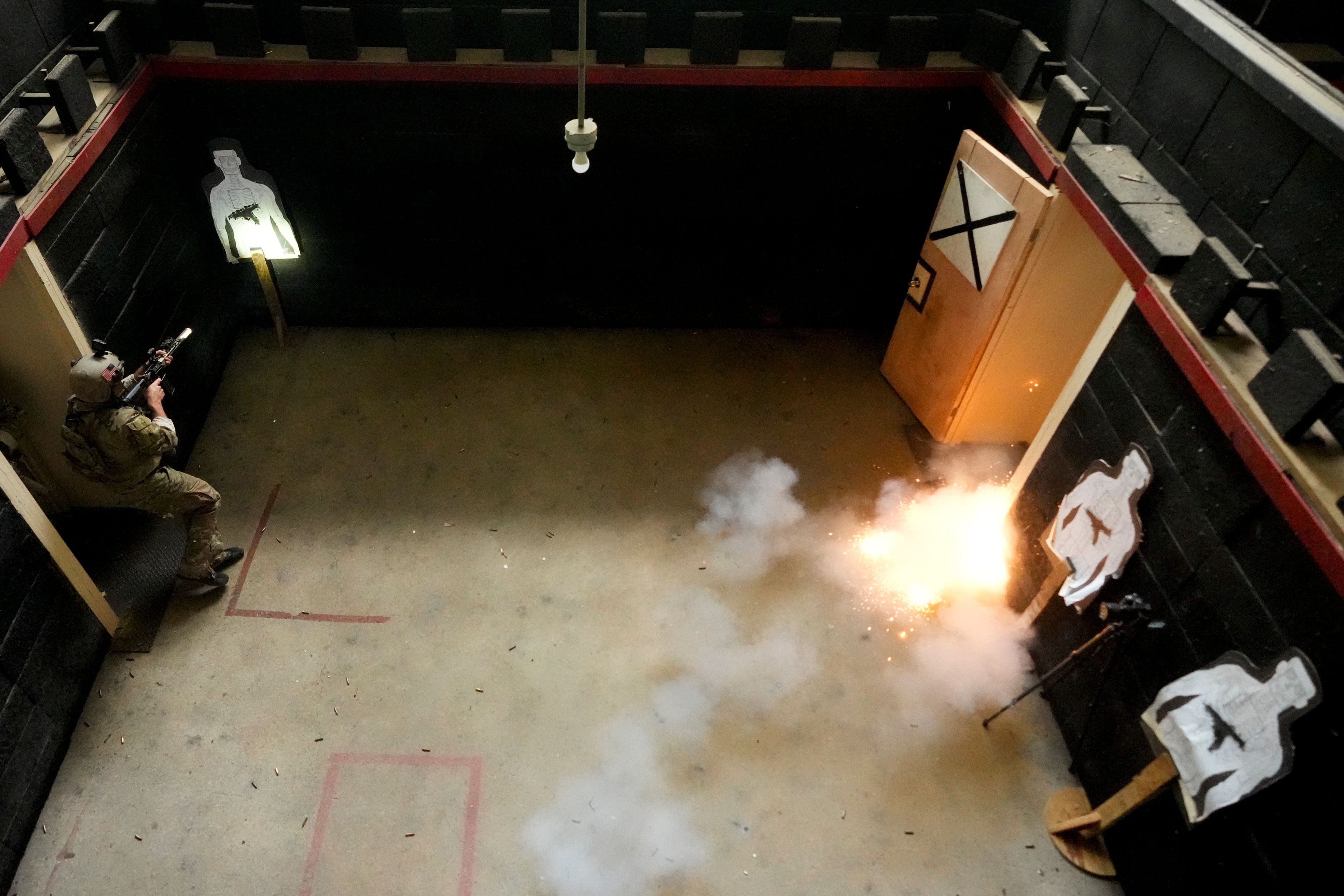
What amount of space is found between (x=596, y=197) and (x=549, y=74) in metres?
1.07

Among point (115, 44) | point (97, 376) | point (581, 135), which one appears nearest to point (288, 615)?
point (97, 376)

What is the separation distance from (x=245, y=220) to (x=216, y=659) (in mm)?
3145

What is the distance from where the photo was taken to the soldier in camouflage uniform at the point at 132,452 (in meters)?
4.51

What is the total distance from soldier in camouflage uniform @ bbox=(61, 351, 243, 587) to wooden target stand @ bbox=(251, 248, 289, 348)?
1.71m

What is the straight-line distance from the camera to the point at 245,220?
6152 millimetres

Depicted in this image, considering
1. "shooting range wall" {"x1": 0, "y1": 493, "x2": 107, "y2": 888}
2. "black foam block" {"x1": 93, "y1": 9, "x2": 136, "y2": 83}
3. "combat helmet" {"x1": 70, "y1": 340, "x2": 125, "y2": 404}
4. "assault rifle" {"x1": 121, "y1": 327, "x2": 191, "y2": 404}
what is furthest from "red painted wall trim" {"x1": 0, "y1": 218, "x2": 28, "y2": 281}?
"black foam block" {"x1": 93, "y1": 9, "x2": 136, "y2": 83}

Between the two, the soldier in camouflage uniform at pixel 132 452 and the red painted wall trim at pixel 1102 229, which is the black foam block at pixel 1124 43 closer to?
the red painted wall trim at pixel 1102 229

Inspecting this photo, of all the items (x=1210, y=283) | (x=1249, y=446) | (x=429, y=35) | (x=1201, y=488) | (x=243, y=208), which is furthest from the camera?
(x=243, y=208)

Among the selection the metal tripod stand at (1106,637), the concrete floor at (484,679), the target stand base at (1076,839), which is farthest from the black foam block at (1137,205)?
the target stand base at (1076,839)

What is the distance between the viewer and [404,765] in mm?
4797

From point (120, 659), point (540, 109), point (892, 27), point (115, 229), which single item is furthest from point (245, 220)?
point (892, 27)

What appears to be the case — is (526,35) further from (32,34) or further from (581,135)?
(32,34)

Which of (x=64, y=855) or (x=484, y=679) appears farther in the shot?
(x=484, y=679)

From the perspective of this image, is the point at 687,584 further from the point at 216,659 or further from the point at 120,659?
the point at 120,659
